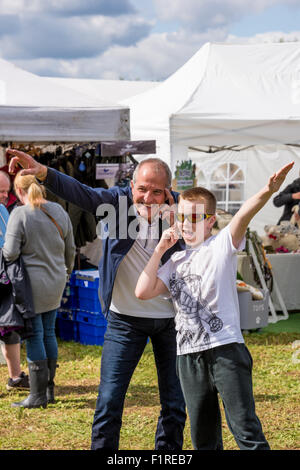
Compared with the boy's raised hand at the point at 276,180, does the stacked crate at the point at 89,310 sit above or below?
below

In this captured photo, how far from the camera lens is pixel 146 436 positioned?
4430mm

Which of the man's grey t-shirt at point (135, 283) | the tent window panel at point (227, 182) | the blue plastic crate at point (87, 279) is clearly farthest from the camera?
the tent window panel at point (227, 182)

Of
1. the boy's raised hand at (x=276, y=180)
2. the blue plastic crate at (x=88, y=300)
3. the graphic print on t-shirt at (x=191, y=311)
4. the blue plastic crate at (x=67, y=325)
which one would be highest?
the boy's raised hand at (x=276, y=180)

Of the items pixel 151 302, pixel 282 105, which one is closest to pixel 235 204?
pixel 282 105

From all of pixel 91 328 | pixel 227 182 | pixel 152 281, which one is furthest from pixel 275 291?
pixel 227 182

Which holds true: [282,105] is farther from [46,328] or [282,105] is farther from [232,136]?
[46,328]

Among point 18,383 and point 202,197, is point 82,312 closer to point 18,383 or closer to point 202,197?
point 18,383

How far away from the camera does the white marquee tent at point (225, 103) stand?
782cm

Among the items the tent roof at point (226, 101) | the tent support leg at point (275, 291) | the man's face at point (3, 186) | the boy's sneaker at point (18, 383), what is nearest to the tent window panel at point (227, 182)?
the tent roof at point (226, 101)

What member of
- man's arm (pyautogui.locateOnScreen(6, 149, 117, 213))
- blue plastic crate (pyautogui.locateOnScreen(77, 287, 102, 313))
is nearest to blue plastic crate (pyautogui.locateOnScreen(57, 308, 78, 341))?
blue plastic crate (pyautogui.locateOnScreen(77, 287, 102, 313))

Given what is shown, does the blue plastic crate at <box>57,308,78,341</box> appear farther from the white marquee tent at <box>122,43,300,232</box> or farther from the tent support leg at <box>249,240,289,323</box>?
the tent support leg at <box>249,240,289,323</box>

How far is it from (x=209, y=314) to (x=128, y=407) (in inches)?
98.2

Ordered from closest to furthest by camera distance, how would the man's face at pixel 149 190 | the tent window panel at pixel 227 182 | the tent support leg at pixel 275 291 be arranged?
the man's face at pixel 149 190 < the tent support leg at pixel 275 291 < the tent window panel at pixel 227 182

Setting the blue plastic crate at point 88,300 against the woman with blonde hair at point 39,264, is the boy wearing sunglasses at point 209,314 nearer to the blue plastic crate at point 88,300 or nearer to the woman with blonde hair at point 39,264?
the woman with blonde hair at point 39,264
